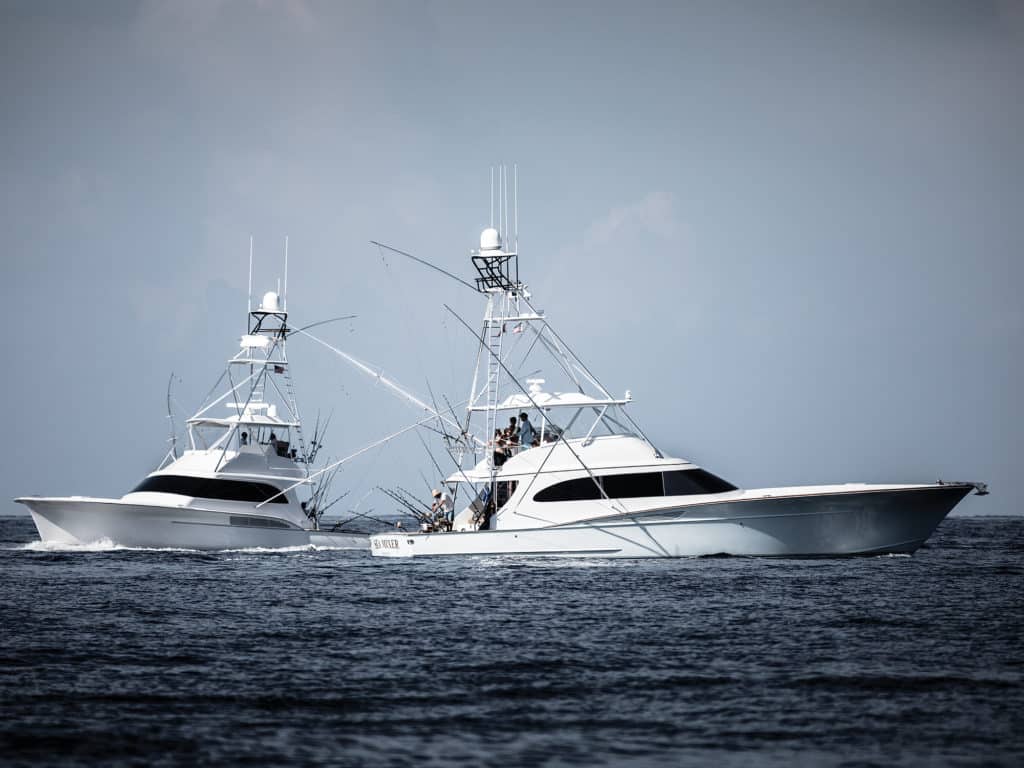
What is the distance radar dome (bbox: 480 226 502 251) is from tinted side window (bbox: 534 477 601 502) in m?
8.82

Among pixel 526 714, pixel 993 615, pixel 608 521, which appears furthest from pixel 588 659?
pixel 608 521

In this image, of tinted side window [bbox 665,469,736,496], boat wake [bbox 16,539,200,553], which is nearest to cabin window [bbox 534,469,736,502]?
tinted side window [bbox 665,469,736,496]

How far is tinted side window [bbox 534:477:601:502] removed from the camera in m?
32.8

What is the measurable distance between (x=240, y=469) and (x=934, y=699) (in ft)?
107

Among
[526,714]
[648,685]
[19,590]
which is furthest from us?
[19,590]

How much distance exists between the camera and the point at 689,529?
105 feet

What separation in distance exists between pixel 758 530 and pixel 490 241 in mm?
13229

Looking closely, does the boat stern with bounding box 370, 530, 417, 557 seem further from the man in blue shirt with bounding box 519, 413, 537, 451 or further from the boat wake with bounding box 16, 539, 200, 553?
the boat wake with bounding box 16, 539, 200, 553

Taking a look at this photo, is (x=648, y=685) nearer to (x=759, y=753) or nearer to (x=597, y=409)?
(x=759, y=753)

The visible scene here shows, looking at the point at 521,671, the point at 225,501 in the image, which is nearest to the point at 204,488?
the point at 225,501

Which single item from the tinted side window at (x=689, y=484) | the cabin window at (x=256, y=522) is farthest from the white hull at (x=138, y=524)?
the tinted side window at (x=689, y=484)

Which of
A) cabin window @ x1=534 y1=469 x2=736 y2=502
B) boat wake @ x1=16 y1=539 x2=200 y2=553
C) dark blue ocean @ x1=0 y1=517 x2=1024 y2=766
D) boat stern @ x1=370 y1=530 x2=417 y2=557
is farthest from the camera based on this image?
boat wake @ x1=16 y1=539 x2=200 y2=553

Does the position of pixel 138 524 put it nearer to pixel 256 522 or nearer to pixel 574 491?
pixel 256 522

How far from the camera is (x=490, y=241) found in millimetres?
36750
